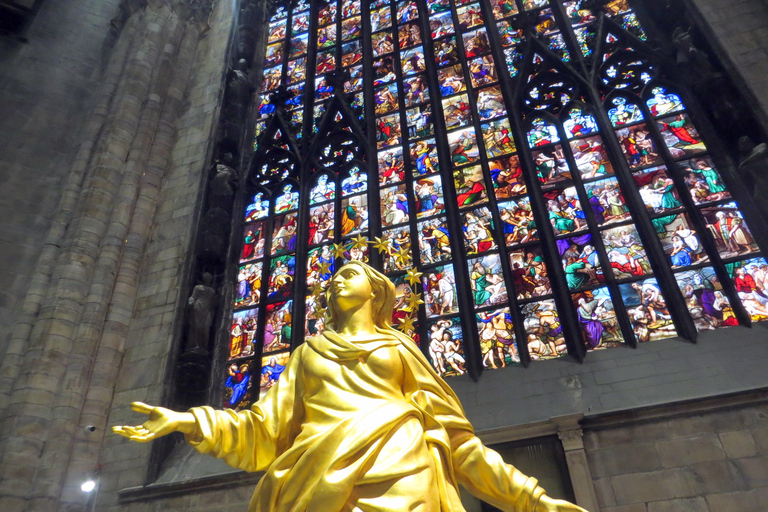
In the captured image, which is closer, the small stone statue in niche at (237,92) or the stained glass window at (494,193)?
the stained glass window at (494,193)

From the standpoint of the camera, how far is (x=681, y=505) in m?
5.00

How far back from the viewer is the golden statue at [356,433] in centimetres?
264

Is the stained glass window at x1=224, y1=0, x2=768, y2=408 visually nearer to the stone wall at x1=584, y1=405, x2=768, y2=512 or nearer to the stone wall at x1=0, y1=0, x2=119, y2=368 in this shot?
the stone wall at x1=584, y1=405, x2=768, y2=512

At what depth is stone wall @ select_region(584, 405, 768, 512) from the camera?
4.96 m

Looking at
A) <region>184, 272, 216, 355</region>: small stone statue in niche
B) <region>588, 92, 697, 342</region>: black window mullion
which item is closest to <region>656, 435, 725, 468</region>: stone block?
<region>588, 92, 697, 342</region>: black window mullion

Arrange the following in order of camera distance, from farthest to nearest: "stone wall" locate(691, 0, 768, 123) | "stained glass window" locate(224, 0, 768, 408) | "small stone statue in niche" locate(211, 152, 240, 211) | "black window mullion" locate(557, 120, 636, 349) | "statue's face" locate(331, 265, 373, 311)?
"small stone statue in niche" locate(211, 152, 240, 211) < "stone wall" locate(691, 0, 768, 123) < "stained glass window" locate(224, 0, 768, 408) < "black window mullion" locate(557, 120, 636, 349) < "statue's face" locate(331, 265, 373, 311)

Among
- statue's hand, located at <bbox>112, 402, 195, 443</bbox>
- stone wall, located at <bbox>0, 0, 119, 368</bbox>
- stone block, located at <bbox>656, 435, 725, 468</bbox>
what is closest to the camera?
statue's hand, located at <bbox>112, 402, 195, 443</bbox>

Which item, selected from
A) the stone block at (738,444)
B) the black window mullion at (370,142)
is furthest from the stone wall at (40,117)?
the stone block at (738,444)

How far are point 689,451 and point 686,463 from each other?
111 millimetres

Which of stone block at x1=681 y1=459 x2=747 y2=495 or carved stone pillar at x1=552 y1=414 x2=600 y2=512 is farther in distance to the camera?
carved stone pillar at x1=552 y1=414 x2=600 y2=512

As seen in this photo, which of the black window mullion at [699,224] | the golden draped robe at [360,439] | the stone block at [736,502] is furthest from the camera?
the black window mullion at [699,224]

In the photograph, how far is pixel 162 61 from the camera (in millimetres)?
10266

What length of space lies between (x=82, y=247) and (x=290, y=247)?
266 cm

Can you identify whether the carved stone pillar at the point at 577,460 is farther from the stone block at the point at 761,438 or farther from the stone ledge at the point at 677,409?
the stone block at the point at 761,438
